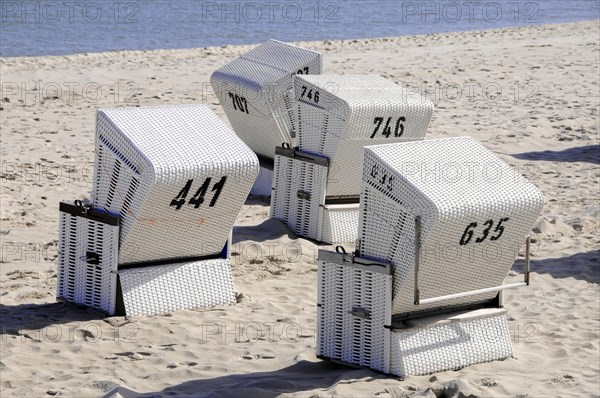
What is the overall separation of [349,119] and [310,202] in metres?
0.88

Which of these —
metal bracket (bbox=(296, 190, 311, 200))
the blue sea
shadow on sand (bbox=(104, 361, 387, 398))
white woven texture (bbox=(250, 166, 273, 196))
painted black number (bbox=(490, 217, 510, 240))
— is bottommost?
the blue sea

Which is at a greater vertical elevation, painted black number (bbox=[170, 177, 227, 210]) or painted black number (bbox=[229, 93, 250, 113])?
Answer: painted black number (bbox=[170, 177, 227, 210])

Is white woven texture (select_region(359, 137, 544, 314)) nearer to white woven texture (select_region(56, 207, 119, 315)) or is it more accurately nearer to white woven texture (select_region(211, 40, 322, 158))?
white woven texture (select_region(56, 207, 119, 315))

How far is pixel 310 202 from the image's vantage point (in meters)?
10.1

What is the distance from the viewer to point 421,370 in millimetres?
6605

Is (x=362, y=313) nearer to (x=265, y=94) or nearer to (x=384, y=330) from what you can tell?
(x=384, y=330)

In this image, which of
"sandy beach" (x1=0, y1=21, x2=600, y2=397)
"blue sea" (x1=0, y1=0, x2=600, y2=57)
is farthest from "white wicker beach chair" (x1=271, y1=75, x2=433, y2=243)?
"blue sea" (x1=0, y1=0, x2=600, y2=57)

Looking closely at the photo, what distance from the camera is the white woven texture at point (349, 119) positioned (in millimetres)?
9766

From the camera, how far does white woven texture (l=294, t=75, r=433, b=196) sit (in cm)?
977

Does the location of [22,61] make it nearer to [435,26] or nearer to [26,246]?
[26,246]

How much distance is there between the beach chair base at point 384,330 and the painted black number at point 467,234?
43 cm

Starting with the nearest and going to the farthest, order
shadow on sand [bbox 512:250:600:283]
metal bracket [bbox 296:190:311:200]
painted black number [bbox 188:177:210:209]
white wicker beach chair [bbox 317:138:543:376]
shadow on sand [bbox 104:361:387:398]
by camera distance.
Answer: shadow on sand [bbox 104:361:387:398] → white wicker beach chair [bbox 317:138:543:376] → painted black number [bbox 188:177:210:209] → shadow on sand [bbox 512:250:600:283] → metal bracket [bbox 296:190:311:200]

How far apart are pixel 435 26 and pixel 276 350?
91.3 feet

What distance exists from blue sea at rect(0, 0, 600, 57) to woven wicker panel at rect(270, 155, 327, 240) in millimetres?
17322
